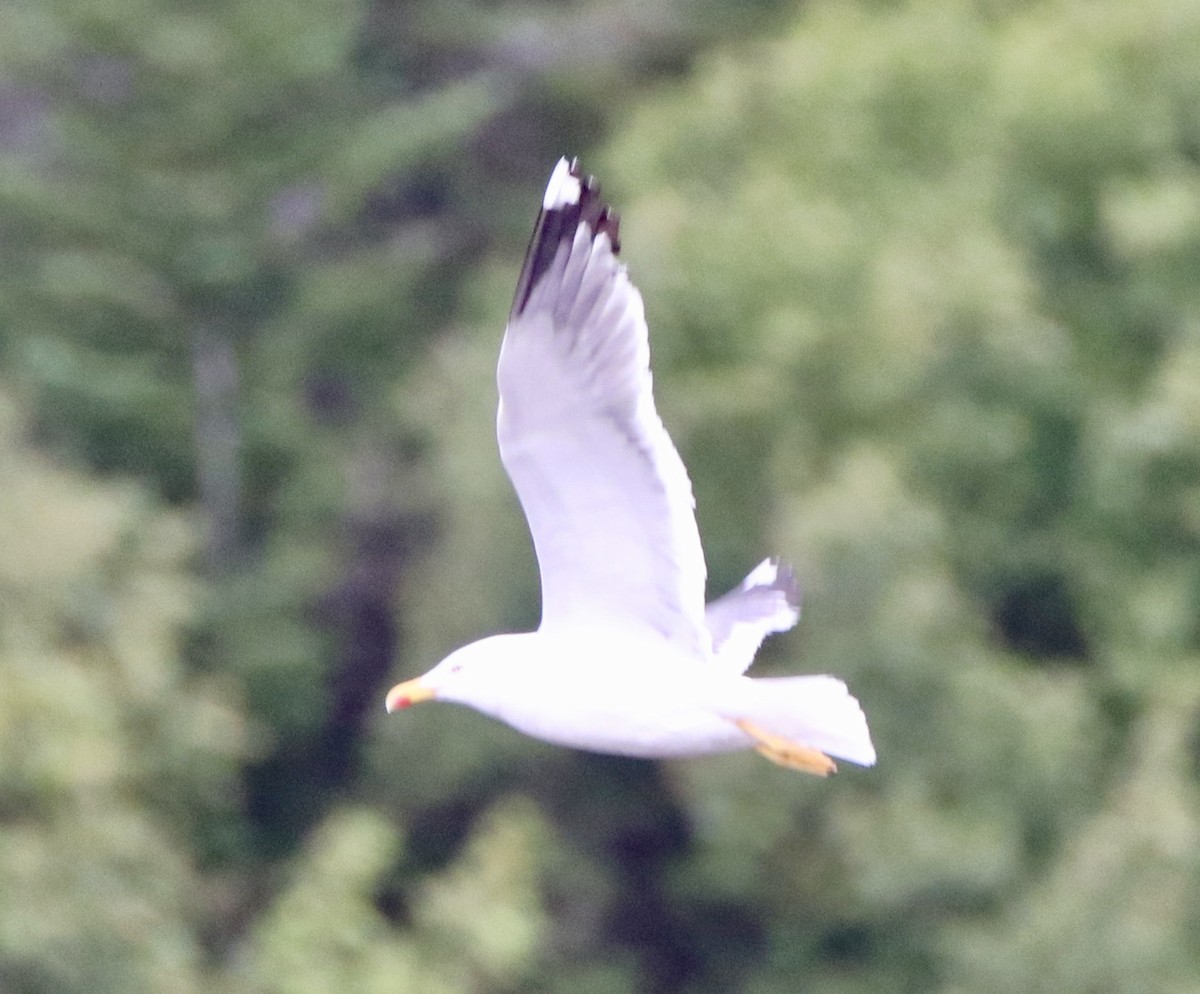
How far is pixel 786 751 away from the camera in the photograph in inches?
209

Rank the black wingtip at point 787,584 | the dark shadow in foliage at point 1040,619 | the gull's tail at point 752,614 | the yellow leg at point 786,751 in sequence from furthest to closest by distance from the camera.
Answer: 1. the dark shadow in foliage at point 1040,619
2. the black wingtip at point 787,584
3. the gull's tail at point 752,614
4. the yellow leg at point 786,751

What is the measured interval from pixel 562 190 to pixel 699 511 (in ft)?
32.0

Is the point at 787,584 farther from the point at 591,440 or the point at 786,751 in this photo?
the point at 591,440

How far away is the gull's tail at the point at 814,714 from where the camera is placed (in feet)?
16.2

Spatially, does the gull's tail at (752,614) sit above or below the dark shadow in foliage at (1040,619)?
below

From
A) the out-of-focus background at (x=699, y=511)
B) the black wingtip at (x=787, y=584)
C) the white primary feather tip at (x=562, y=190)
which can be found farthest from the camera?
the out-of-focus background at (x=699, y=511)

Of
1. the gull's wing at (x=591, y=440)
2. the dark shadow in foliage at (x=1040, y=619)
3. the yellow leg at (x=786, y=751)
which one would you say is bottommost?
the yellow leg at (x=786, y=751)

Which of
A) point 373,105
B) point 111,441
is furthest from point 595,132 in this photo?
point 111,441

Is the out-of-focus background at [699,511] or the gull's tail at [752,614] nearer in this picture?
the gull's tail at [752,614]

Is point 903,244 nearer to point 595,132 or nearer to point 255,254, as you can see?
point 255,254

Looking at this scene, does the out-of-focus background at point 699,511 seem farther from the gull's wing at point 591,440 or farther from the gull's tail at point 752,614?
the gull's wing at point 591,440

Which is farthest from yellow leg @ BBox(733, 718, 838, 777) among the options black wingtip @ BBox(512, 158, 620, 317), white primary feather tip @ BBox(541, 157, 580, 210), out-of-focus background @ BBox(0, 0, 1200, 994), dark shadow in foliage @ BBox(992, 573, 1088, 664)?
dark shadow in foliage @ BBox(992, 573, 1088, 664)

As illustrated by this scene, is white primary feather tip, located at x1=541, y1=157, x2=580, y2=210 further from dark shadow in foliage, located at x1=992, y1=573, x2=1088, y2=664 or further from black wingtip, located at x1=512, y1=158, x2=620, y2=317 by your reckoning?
dark shadow in foliage, located at x1=992, y1=573, x2=1088, y2=664

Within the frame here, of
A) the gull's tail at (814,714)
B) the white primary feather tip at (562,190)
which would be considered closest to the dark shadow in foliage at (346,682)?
the gull's tail at (814,714)
